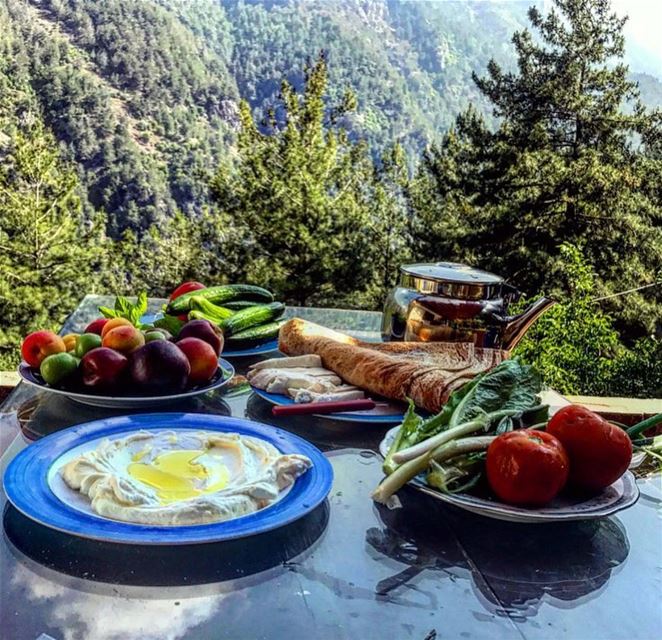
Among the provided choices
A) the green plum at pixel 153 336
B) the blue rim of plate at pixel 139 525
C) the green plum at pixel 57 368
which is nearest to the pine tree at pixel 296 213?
the green plum at pixel 153 336

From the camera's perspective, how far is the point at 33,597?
0.56 meters

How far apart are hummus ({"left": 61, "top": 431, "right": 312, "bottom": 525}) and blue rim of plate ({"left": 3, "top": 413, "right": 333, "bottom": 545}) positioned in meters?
0.01

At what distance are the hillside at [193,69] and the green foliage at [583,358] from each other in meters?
5.27

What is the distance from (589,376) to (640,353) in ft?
3.52

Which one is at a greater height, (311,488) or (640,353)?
(311,488)

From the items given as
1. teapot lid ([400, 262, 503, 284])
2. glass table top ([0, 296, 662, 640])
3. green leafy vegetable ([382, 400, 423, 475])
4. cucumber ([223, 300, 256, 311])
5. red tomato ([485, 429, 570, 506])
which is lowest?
cucumber ([223, 300, 256, 311])

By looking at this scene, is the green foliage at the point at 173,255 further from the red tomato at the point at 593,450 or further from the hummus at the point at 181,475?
the red tomato at the point at 593,450

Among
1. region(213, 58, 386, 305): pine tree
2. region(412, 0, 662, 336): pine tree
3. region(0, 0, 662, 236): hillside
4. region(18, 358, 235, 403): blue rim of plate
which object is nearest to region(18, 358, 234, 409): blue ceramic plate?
region(18, 358, 235, 403): blue rim of plate

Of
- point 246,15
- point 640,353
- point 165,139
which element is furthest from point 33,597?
point 246,15

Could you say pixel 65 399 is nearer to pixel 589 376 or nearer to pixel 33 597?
pixel 33 597

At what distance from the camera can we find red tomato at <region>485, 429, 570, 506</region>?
0.67 meters

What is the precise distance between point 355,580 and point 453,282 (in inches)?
27.9

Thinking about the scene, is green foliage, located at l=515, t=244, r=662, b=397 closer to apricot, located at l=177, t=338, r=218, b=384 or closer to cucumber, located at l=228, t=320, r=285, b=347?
cucumber, located at l=228, t=320, r=285, b=347

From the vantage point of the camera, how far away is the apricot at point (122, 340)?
106cm
